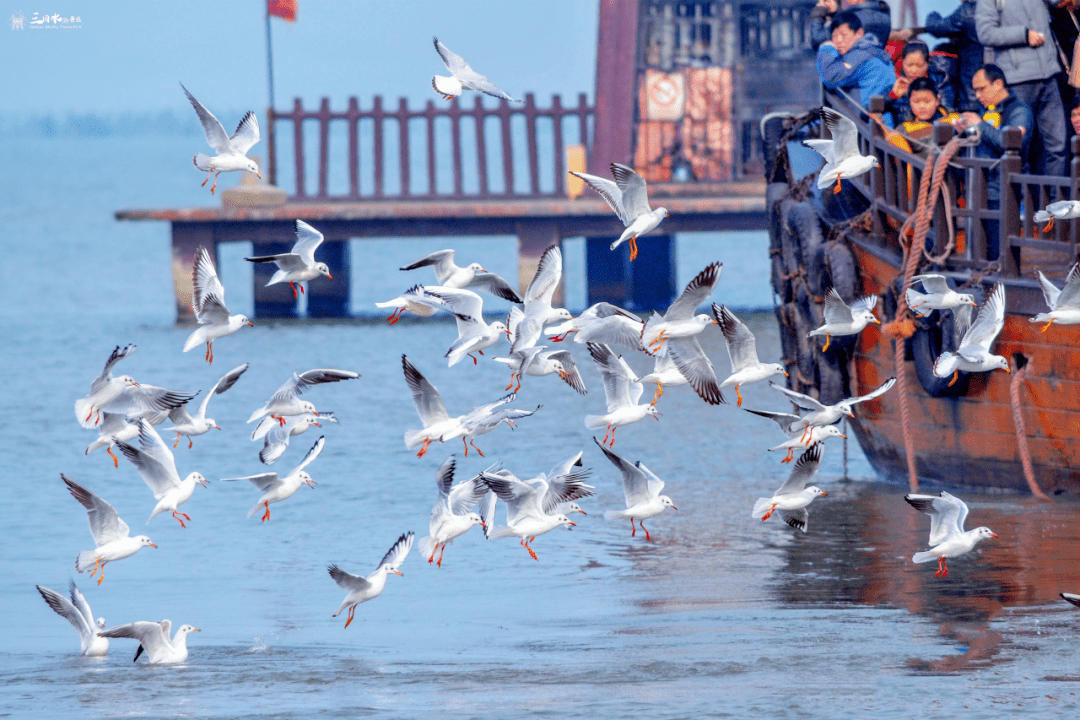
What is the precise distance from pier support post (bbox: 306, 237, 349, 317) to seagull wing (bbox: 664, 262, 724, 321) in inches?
973

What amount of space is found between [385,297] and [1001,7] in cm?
3460

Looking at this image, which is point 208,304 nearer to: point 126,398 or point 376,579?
point 126,398

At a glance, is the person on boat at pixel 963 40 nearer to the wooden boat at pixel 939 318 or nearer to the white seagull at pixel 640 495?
the wooden boat at pixel 939 318

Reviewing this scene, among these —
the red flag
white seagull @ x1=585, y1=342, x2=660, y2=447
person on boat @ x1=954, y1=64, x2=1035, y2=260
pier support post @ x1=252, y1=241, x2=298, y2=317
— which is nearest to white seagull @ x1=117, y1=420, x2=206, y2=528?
white seagull @ x1=585, y1=342, x2=660, y2=447

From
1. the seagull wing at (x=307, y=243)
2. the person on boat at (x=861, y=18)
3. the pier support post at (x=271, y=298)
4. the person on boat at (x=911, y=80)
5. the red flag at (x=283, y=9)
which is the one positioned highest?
the red flag at (x=283, y=9)

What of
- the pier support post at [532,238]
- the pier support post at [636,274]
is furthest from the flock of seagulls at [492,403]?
the pier support post at [636,274]

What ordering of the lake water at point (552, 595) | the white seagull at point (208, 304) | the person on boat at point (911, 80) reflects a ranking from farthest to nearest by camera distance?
the person on boat at point (911, 80)
the white seagull at point (208, 304)
the lake water at point (552, 595)

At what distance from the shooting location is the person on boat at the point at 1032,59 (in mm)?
13883

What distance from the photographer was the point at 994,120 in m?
14.0

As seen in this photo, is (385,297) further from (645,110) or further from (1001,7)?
(1001,7)

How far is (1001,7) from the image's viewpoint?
14047 millimetres

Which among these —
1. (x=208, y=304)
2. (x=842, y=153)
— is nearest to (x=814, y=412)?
(x=842, y=153)

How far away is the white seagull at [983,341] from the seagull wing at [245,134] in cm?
515

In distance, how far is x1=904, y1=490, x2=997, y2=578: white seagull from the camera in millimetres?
11242
